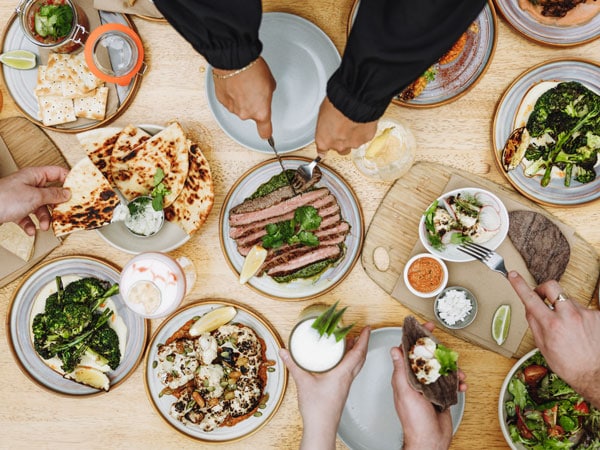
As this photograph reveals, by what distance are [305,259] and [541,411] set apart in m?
1.15

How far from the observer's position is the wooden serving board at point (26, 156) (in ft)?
6.99

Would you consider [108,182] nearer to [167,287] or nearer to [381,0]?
[167,287]

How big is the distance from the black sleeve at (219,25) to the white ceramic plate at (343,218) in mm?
644

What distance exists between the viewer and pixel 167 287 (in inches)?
→ 78.3

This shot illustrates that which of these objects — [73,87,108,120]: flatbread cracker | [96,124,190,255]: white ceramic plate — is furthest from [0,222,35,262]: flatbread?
[73,87,108,120]: flatbread cracker

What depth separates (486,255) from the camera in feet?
6.35

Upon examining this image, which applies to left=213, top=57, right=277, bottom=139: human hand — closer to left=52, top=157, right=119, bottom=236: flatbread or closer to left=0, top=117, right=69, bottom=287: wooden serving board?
A: left=52, top=157, right=119, bottom=236: flatbread

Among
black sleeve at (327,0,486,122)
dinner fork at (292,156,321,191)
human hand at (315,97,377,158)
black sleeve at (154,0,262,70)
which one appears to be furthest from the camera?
dinner fork at (292,156,321,191)

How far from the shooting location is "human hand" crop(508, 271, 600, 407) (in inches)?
71.1

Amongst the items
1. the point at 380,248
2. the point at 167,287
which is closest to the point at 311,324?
the point at 380,248

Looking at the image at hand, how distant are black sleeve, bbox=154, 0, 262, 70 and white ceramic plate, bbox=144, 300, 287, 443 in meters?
1.08

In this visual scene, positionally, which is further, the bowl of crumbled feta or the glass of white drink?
the bowl of crumbled feta

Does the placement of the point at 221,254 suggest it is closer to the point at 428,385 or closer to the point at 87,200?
the point at 87,200

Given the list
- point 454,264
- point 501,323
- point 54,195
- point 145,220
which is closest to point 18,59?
point 54,195
